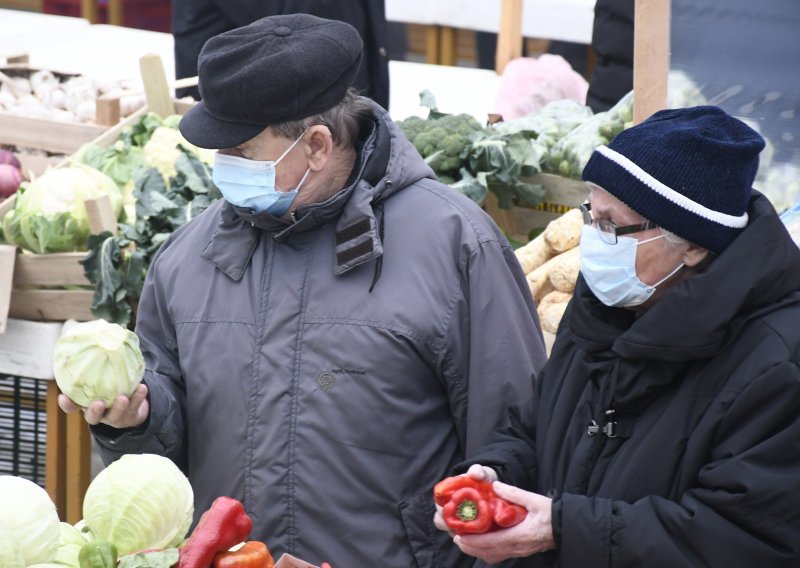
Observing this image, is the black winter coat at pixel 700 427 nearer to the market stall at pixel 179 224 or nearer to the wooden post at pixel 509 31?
the market stall at pixel 179 224

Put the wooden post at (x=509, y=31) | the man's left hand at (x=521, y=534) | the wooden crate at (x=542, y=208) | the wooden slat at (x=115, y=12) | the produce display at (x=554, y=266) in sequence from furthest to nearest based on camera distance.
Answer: the wooden slat at (x=115, y=12)
the wooden post at (x=509, y=31)
the wooden crate at (x=542, y=208)
the produce display at (x=554, y=266)
the man's left hand at (x=521, y=534)

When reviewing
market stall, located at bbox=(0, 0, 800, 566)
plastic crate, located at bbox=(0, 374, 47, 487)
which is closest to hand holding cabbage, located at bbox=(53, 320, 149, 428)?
market stall, located at bbox=(0, 0, 800, 566)

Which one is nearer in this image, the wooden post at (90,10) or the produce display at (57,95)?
the produce display at (57,95)

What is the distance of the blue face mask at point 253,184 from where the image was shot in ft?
8.80

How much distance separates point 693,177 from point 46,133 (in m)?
4.00

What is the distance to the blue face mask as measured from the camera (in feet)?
8.80

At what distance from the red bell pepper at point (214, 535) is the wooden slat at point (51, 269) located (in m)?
2.48

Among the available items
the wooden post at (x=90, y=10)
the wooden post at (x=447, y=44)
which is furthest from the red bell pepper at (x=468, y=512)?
the wooden post at (x=90, y=10)

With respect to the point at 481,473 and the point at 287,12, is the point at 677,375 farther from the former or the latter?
the point at 287,12

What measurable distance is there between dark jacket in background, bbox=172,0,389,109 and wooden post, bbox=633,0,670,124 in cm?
245

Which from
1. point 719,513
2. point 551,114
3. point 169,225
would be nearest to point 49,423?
point 169,225

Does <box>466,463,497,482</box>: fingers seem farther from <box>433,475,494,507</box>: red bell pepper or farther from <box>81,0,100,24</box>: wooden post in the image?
<box>81,0,100,24</box>: wooden post

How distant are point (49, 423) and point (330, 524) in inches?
78.3

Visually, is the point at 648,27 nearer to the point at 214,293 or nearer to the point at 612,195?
the point at 612,195
